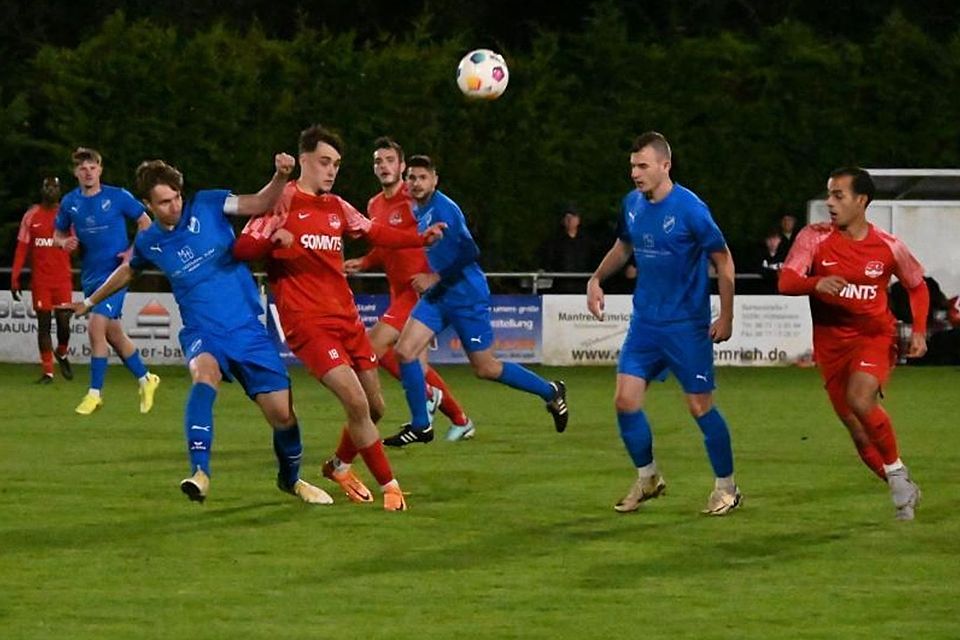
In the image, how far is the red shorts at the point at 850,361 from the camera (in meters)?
10.8

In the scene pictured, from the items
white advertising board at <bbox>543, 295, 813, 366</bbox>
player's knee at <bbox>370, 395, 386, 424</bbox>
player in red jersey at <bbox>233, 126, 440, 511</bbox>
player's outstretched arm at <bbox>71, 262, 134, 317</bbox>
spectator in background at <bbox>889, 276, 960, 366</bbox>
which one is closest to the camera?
player in red jersey at <bbox>233, 126, 440, 511</bbox>

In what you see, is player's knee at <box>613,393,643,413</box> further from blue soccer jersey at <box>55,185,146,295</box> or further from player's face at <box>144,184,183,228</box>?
blue soccer jersey at <box>55,185,146,295</box>

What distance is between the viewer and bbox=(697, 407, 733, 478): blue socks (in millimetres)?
10969

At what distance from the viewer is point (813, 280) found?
10531mm

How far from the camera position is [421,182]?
1449 centimetres

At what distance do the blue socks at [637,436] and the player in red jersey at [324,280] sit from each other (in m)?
1.20

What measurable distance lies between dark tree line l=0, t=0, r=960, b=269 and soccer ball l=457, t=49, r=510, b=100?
7182 millimetres

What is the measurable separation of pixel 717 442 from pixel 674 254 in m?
0.98

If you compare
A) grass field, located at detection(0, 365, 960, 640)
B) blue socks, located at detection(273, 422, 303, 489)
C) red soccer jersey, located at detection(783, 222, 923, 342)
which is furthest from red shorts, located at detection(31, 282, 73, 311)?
red soccer jersey, located at detection(783, 222, 923, 342)

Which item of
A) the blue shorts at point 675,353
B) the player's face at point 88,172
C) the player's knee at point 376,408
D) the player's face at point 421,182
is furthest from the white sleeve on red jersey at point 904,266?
the player's face at point 88,172

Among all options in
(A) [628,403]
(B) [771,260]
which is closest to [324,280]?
(A) [628,403]

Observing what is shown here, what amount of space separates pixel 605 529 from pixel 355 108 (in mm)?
17083

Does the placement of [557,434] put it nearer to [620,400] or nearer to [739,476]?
[739,476]

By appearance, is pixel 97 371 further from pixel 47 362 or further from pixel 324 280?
pixel 324 280
